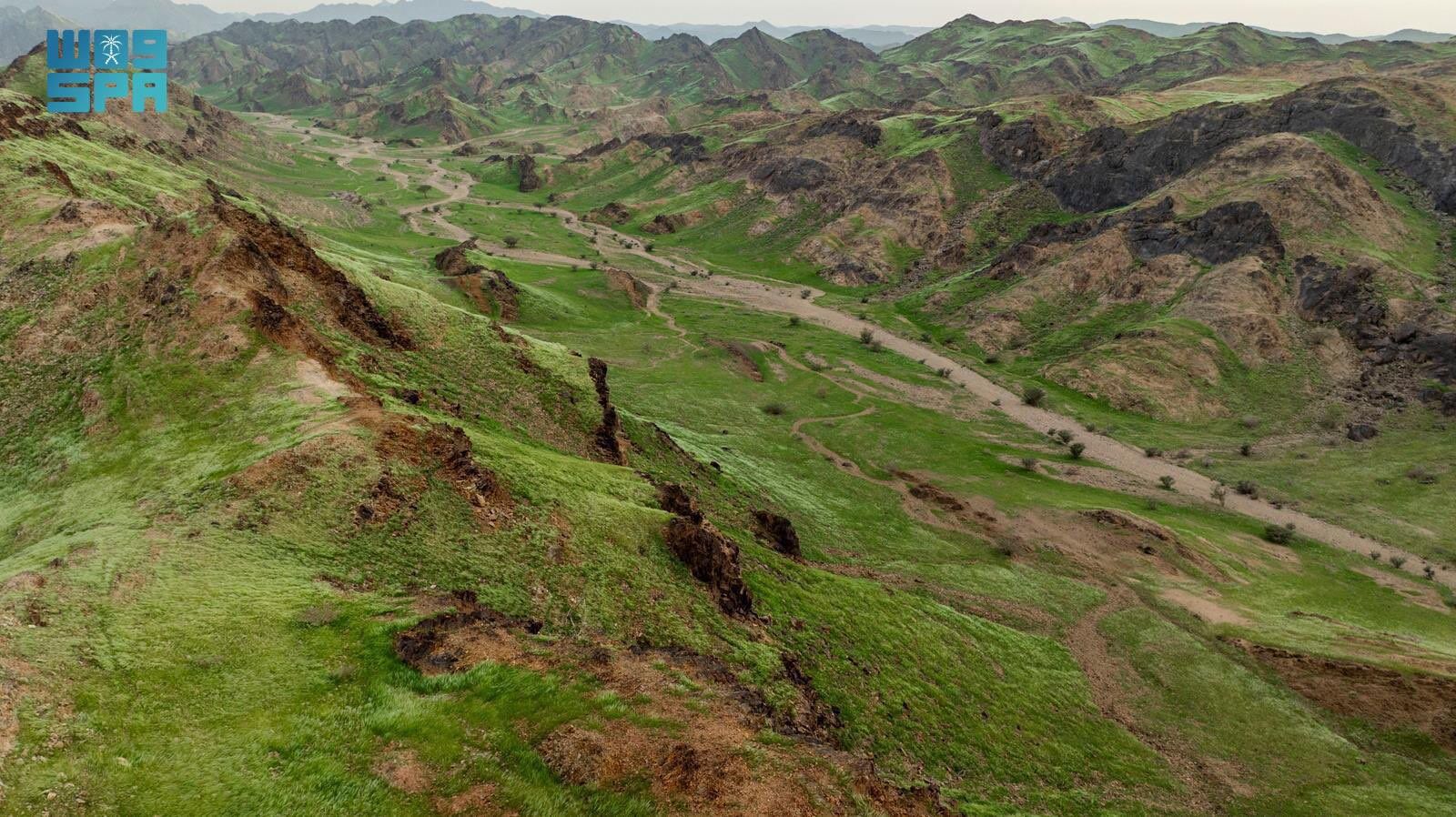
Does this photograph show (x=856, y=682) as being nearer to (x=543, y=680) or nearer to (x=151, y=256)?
(x=543, y=680)

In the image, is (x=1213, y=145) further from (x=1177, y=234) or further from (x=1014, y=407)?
(x=1014, y=407)

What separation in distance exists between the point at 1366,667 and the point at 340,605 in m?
56.5

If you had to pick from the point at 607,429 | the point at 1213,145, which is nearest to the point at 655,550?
the point at 607,429

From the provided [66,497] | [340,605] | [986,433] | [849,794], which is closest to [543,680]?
[340,605]

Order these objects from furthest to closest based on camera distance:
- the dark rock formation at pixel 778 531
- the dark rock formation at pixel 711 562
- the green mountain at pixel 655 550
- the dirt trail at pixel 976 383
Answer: the dirt trail at pixel 976 383 → the dark rock formation at pixel 778 531 → the dark rock formation at pixel 711 562 → the green mountain at pixel 655 550

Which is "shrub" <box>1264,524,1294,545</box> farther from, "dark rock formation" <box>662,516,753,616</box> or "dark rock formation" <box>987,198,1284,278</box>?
"dark rock formation" <box>987,198,1284,278</box>

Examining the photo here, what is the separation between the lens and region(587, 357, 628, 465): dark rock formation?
42812mm

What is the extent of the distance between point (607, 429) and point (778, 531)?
46.5 ft

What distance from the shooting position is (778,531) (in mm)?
45000

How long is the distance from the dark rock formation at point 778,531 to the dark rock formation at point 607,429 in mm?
10690

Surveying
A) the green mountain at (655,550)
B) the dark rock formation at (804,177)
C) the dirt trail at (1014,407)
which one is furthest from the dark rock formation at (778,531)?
the dark rock formation at (804,177)

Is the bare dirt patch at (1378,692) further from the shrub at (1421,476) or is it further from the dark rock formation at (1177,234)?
the dark rock formation at (1177,234)

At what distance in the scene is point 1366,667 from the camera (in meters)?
39.2

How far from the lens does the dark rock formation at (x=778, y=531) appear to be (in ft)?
146
